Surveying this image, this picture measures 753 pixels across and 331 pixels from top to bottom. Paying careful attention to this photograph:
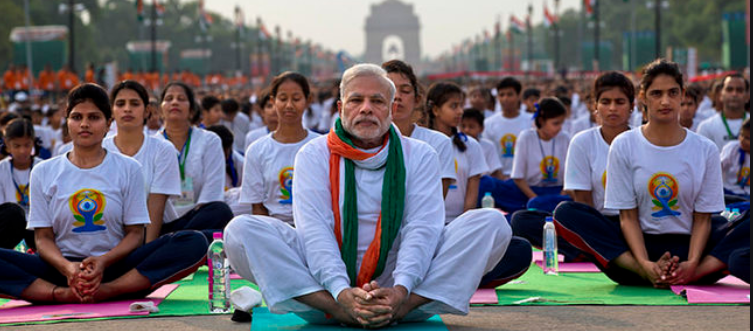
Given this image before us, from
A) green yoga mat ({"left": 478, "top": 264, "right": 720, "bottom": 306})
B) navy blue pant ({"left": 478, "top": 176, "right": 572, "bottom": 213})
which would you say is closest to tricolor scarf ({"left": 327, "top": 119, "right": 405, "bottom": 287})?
green yoga mat ({"left": 478, "top": 264, "right": 720, "bottom": 306})

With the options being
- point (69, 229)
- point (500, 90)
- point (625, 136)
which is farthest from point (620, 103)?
point (500, 90)

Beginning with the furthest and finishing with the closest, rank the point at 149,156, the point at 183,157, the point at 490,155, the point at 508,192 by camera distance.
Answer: the point at 490,155 < the point at 508,192 < the point at 183,157 < the point at 149,156

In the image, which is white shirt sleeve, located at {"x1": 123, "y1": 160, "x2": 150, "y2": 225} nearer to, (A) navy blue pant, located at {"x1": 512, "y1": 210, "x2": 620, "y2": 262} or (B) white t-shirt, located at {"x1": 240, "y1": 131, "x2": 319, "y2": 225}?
(B) white t-shirt, located at {"x1": 240, "y1": 131, "x2": 319, "y2": 225}

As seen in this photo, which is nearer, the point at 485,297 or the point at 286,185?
the point at 485,297

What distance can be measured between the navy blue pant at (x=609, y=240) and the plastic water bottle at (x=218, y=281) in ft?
7.37

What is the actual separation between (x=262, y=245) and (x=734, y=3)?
7469 cm

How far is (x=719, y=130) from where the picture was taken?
12.1 m

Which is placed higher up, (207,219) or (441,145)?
(441,145)

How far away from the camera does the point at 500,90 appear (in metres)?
14.5

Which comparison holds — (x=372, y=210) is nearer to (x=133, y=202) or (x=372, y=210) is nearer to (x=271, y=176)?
(x=133, y=202)

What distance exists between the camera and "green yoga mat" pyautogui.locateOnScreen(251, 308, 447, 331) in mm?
6117

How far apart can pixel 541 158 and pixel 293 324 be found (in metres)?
5.81

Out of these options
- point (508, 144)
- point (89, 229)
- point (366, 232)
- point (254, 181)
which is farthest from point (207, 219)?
point (508, 144)

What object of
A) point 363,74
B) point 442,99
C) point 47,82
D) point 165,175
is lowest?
point 165,175
